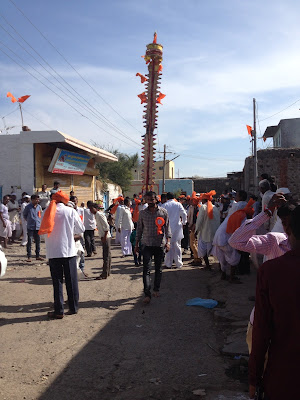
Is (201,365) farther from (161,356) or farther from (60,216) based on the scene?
(60,216)

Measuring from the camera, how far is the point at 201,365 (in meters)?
4.18

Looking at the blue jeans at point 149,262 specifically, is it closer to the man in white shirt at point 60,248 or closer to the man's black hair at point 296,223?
the man in white shirt at point 60,248

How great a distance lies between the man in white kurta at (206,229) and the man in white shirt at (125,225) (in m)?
2.35

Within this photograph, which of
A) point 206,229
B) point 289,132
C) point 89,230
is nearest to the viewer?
point 206,229

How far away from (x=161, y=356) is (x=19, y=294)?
12.9 feet

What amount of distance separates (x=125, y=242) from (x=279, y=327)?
980cm

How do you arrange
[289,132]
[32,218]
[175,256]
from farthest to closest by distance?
[289,132] → [32,218] → [175,256]

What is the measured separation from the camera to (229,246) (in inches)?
299

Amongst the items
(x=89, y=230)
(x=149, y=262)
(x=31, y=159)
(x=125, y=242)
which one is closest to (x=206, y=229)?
(x=149, y=262)

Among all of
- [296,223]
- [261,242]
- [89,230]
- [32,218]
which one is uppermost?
[296,223]

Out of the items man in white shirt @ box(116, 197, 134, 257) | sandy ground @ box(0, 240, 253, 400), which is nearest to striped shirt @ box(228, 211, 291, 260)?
sandy ground @ box(0, 240, 253, 400)

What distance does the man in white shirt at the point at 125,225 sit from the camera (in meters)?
11.0

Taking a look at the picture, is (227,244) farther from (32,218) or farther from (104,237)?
(32,218)

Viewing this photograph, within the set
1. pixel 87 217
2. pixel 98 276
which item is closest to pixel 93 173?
pixel 87 217
